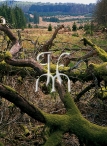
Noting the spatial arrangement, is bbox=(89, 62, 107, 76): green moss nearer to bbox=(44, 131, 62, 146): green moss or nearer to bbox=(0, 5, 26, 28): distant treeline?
bbox=(44, 131, 62, 146): green moss

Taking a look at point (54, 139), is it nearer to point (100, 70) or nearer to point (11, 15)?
point (100, 70)

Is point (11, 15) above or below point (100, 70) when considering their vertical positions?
above

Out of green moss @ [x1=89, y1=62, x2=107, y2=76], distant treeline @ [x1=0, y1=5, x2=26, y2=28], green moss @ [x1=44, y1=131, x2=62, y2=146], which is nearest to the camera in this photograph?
green moss @ [x1=44, y1=131, x2=62, y2=146]

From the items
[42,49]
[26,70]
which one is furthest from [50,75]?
[42,49]

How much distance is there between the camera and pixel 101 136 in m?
3.73

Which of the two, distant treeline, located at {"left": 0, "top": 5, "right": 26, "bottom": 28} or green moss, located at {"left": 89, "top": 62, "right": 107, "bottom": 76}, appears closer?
green moss, located at {"left": 89, "top": 62, "right": 107, "bottom": 76}

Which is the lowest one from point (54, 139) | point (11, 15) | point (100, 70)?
point (54, 139)

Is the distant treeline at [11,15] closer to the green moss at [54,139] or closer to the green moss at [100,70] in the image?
the green moss at [100,70]

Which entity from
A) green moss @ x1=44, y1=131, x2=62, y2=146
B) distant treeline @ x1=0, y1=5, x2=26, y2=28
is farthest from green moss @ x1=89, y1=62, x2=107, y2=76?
distant treeline @ x1=0, y1=5, x2=26, y2=28

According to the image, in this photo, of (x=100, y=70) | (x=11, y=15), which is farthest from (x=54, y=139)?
(x=11, y=15)

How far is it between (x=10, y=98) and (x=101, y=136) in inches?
44.0

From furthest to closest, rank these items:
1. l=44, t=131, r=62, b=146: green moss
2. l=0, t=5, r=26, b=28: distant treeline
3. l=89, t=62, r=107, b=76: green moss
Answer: l=0, t=5, r=26, b=28: distant treeline < l=89, t=62, r=107, b=76: green moss < l=44, t=131, r=62, b=146: green moss

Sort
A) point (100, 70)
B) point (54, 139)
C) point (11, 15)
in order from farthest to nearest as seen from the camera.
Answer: point (11, 15), point (100, 70), point (54, 139)

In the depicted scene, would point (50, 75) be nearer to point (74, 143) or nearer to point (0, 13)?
point (74, 143)
